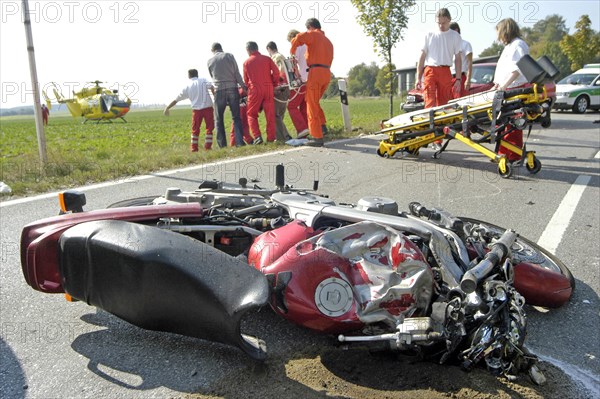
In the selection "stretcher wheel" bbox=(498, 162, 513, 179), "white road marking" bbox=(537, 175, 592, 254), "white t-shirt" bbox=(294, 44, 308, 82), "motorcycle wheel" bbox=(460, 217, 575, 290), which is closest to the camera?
"motorcycle wheel" bbox=(460, 217, 575, 290)

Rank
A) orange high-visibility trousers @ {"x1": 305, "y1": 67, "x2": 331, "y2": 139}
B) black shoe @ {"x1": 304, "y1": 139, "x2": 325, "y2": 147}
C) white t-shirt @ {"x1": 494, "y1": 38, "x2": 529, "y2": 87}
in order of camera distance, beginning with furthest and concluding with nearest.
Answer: black shoe @ {"x1": 304, "y1": 139, "x2": 325, "y2": 147} → orange high-visibility trousers @ {"x1": 305, "y1": 67, "x2": 331, "y2": 139} → white t-shirt @ {"x1": 494, "y1": 38, "x2": 529, "y2": 87}

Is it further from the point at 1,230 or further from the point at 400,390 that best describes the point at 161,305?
the point at 1,230

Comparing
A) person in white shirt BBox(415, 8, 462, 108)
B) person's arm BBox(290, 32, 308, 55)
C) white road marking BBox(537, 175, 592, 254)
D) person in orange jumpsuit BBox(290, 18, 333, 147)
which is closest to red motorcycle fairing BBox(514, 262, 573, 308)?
white road marking BBox(537, 175, 592, 254)

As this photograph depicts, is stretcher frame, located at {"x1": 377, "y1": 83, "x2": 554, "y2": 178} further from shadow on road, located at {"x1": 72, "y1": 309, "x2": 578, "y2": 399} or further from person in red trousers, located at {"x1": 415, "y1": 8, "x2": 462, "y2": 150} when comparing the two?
shadow on road, located at {"x1": 72, "y1": 309, "x2": 578, "y2": 399}

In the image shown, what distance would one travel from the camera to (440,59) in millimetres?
8750

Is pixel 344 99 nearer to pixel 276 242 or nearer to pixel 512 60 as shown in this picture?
pixel 512 60

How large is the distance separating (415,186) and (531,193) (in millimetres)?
1395

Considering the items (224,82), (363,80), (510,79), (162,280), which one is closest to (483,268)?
(162,280)

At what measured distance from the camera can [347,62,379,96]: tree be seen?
84688mm

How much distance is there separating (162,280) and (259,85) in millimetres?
8972

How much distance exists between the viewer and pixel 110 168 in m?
8.13

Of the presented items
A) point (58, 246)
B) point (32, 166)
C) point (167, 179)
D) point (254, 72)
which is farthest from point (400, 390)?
point (254, 72)

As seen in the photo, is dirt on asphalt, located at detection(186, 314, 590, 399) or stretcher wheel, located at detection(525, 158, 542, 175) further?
stretcher wheel, located at detection(525, 158, 542, 175)

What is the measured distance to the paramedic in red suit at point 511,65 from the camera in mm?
7332
